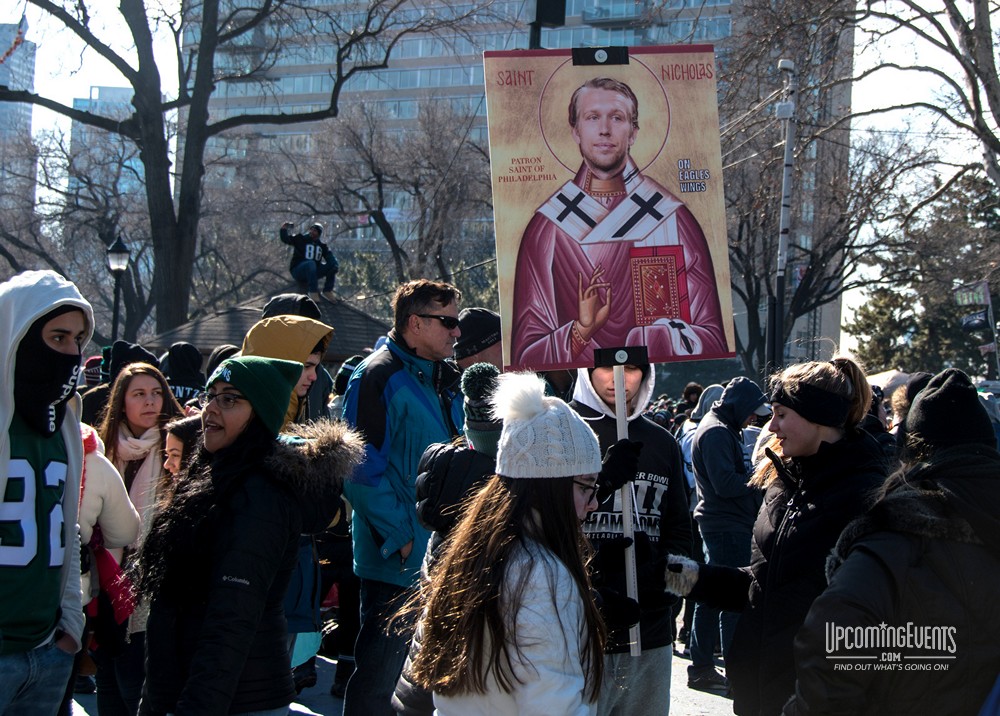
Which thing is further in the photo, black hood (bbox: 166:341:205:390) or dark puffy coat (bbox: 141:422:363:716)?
black hood (bbox: 166:341:205:390)

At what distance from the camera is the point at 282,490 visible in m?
3.39

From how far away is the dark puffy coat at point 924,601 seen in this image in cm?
283

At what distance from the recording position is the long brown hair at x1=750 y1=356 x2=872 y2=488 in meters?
3.81

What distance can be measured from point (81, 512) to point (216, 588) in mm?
1248

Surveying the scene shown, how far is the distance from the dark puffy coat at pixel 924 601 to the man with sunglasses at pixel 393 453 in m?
2.06

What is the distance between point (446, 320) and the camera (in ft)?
16.3

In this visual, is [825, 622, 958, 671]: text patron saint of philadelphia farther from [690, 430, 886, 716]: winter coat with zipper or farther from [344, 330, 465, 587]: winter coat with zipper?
[344, 330, 465, 587]: winter coat with zipper

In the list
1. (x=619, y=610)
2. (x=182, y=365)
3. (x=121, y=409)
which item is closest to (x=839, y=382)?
(x=619, y=610)

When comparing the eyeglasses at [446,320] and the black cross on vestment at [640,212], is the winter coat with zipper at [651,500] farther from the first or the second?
the eyeglasses at [446,320]

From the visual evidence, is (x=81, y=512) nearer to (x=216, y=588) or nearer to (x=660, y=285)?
(x=216, y=588)

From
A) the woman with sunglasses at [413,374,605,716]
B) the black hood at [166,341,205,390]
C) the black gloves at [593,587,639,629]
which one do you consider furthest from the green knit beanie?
the black hood at [166,341,205,390]

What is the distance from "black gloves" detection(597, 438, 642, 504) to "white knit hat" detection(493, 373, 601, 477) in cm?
71

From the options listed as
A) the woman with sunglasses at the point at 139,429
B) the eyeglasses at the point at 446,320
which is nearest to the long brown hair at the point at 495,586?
the eyeglasses at the point at 446,320

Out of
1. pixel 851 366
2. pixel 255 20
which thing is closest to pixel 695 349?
pixel 851 366
